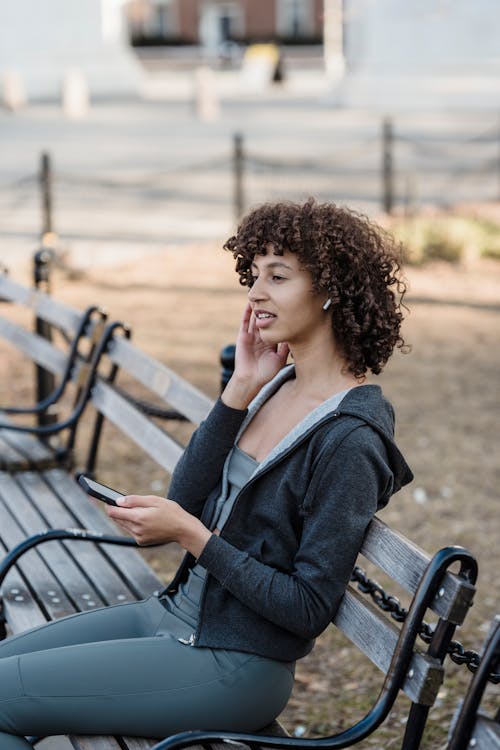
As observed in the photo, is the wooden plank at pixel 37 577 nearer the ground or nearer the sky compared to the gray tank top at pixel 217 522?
nearer the ground

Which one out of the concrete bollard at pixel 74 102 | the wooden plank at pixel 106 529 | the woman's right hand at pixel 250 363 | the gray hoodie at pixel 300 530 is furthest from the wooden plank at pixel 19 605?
the concrete bollard at pixel 74 102

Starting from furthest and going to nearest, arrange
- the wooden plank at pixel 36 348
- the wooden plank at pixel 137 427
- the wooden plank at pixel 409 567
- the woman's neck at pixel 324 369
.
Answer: the wooden plank at pixel 36 348
the wooden plank at pixel 137 427
the woman's neck at pixel 324 369
the wooden plank at pixel 409 567

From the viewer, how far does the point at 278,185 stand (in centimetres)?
1645

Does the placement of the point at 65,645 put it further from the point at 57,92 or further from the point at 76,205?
the point at 57,92

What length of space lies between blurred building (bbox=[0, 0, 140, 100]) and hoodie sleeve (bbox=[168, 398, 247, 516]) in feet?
104

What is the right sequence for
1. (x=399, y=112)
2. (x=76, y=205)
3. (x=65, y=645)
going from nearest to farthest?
(x=65, y=645) < (x=76, y=205) < (x=399, y=112)

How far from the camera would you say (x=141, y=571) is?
11.7 feet

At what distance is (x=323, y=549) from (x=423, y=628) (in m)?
0.25

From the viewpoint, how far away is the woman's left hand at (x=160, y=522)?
236 centimetres

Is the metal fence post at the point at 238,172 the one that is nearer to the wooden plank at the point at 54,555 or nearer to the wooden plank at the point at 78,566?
the wooden plank at the point at 54,555

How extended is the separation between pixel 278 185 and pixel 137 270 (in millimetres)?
5614

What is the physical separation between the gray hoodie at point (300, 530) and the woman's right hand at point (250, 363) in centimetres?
23

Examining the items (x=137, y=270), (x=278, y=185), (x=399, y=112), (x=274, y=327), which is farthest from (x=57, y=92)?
(x=274, y=327)

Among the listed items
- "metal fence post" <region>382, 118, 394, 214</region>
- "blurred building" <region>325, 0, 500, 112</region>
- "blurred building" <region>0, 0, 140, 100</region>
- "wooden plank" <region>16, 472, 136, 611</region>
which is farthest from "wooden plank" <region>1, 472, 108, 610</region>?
"blurred building" <region>0, 0, 140, 100</region>
